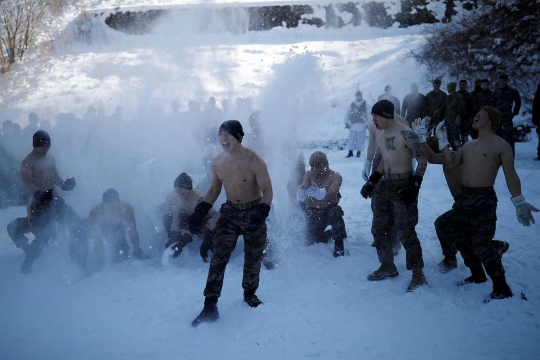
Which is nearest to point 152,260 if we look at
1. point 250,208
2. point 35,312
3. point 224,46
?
point 35,312

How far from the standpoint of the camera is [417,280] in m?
3.62

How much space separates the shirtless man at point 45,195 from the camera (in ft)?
15.2

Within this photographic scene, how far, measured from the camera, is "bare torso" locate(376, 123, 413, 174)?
360 centimetres

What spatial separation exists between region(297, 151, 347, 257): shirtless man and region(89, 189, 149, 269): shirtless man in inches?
84.5

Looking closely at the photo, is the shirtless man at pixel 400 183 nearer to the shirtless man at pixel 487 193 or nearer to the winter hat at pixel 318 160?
the shirtless man at pixel 487 193

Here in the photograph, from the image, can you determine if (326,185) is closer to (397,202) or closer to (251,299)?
(397,202)

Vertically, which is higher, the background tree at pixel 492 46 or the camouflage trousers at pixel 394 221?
the background tree at pixel 492 46

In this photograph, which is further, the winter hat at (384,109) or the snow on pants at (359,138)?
the snow on pants at (359,138)

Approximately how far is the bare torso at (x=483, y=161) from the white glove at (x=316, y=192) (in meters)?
1.74

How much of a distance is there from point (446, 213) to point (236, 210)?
2066mm

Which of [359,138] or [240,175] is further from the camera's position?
[359,138]

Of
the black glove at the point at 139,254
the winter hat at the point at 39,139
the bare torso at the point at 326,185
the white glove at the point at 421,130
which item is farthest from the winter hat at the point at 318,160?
the winter hat at the point at 39,139

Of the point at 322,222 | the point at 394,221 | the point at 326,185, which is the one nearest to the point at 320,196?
the point at 326,185

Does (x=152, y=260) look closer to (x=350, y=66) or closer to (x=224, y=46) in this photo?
(x=350, y=66)
